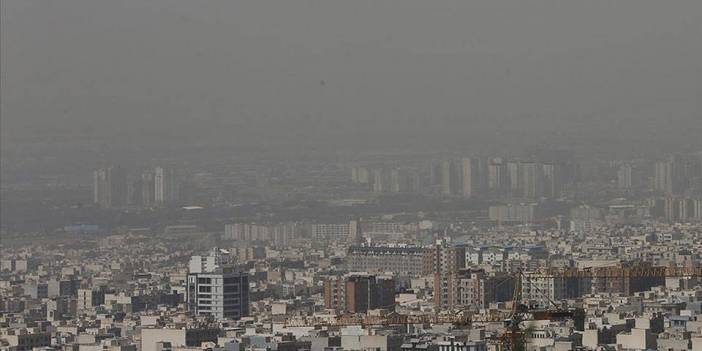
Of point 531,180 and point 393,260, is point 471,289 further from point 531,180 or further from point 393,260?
point 531,180

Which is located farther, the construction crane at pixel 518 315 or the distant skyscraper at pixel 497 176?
the distant skyscraper at pixel 497 176

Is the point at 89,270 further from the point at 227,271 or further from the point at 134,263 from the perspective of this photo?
the point at 227,271

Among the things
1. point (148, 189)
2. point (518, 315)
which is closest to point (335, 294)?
point (518, 315)

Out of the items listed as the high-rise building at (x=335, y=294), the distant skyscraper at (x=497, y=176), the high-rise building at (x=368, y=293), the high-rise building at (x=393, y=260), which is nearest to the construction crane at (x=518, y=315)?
the high-rise building at (x=368, y=293)

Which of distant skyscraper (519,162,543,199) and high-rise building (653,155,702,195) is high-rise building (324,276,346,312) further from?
distant skyscraper (519,162,543,199)

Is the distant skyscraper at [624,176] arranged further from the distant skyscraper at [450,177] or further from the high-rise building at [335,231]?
the high-rise building at [335,231]

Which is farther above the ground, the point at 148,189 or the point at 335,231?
the point at 148,189

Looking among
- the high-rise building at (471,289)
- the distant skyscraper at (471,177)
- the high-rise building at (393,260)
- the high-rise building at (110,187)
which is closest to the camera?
the high-rise building at (471,289)
